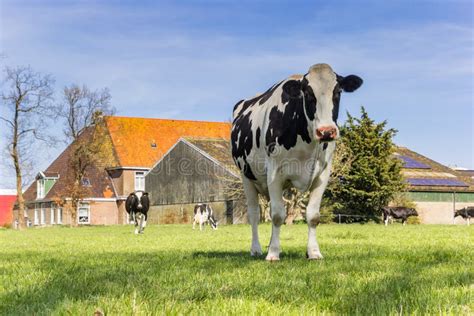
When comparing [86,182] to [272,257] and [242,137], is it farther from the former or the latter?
[272,257]

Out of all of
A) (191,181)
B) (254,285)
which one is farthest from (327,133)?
(191,181)

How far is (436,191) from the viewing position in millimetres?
53781

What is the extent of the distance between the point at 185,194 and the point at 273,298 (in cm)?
5181

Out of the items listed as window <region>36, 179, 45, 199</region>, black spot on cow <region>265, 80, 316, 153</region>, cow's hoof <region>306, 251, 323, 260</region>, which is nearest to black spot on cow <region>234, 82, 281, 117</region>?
black spot on cow <region>265, 80, 316, 153</region>

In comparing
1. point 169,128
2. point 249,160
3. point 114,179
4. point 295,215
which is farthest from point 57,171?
point 249,160

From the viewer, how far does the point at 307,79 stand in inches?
292

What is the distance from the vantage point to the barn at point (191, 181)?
163 ft

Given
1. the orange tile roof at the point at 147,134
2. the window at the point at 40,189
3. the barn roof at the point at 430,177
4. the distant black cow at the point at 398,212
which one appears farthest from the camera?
the window at the point at 40,189

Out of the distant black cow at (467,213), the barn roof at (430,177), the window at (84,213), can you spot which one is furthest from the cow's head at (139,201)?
the window at (84,213)

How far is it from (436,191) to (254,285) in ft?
169

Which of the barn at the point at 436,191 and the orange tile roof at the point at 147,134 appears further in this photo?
the orange tile roof at the point at 147,134

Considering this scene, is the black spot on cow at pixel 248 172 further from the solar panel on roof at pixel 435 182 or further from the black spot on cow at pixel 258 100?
the solar panel on roof at pixel 435 182

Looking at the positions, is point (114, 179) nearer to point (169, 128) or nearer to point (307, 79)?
point (169, 128)

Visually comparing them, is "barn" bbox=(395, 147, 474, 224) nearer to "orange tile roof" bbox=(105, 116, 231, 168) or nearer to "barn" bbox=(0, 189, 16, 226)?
"orange tile roof" bbox=(105, 116, 231, 168)
